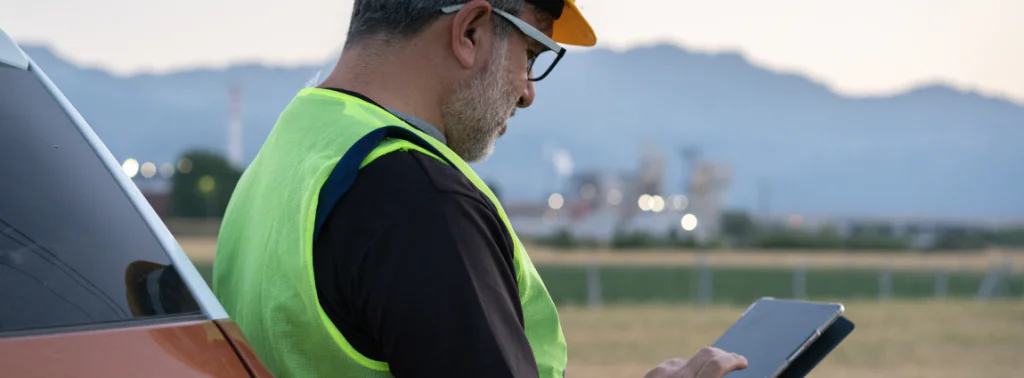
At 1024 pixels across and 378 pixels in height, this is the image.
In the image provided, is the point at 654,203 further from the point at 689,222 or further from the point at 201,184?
the point at 201,184

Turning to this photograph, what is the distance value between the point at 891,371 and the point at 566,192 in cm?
11974

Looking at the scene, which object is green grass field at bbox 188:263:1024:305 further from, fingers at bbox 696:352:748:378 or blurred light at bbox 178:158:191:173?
blurred light at bbox 178:158:191:173

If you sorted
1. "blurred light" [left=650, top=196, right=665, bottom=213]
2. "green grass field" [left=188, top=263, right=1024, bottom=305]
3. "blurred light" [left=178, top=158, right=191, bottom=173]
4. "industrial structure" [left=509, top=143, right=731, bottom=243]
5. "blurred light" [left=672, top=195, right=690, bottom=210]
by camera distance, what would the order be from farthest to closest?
1. "blurred light" [left=672, top=195, right=690, bottom=210]
2. "blurred light" [left=650, top=196, right=665, bottom=213]
3. "industrial structure" [left=509, top=143, right=731, bottom=243]
4. "blurred light" [left=178, top=158, right=191, bottom=173]
5. "green grass field" [left=188, top=263, right=1024, bottom=305]

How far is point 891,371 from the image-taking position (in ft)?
42.4

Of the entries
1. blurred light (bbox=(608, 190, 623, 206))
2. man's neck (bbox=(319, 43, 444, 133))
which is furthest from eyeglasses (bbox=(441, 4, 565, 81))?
blurred light (bbox=(608, 190, 623, 206))

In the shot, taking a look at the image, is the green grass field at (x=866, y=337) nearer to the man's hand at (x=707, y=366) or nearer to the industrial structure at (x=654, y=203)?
the man's hand at (x=707, y=366)

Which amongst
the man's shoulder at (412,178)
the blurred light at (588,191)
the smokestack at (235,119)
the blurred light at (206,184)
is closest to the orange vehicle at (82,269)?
the man's shoulder at (412,178)

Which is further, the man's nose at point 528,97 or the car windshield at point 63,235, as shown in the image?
the man's nose at point 528,97

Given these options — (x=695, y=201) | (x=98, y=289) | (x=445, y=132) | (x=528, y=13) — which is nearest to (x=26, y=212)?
(x=98, y=289)

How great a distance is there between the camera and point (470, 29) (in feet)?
5.75

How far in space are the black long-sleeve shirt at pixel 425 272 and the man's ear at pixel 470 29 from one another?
1.07 ft

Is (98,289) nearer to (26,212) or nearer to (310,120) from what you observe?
(26,212)

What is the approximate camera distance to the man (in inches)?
54.3

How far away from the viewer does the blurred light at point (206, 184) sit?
88438 millimetres
